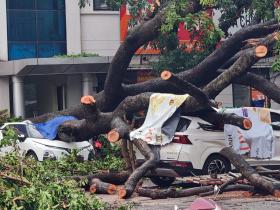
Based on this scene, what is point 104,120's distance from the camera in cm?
1555

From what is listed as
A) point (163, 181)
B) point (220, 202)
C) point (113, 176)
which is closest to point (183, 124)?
point (163, 181)

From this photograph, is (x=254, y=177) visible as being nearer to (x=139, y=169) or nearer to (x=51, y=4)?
(x=139, y=169)

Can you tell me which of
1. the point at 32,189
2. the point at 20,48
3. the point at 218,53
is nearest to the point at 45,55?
the point at 20,48

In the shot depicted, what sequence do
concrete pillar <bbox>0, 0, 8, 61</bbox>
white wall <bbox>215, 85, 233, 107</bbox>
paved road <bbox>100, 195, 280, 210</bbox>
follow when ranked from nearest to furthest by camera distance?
1. paved road <bbox>100, 195, 280, 210</bbox>
2. concrete pillar <bbox>0, 0, 8, 61</bbox>
3. white wall <bbox>215, 85, 233, 107</bbox>

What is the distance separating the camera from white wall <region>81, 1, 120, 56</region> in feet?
A: 98.2

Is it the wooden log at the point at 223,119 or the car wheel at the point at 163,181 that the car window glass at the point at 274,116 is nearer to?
the wooden log at the point at 223,119

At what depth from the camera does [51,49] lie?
29703mm

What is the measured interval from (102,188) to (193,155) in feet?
8.77

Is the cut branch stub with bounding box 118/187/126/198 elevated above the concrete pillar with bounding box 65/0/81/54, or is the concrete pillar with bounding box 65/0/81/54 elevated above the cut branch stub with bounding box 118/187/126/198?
the concrete pillar with bounding box 65/0/81/54

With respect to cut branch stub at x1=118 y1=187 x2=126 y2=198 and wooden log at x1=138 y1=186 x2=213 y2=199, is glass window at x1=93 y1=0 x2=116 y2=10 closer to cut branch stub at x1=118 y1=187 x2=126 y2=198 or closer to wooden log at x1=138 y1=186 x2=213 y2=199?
wooden log at x1=138 y1=186 x2=213 y2=199

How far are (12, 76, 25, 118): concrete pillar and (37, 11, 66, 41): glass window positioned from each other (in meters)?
2.43

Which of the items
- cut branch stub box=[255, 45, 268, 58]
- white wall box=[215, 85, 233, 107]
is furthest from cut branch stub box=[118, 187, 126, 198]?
white wall box=[215, 85, 233, 107]

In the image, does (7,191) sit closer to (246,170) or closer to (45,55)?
(246,170)

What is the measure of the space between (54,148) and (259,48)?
7522 mm
